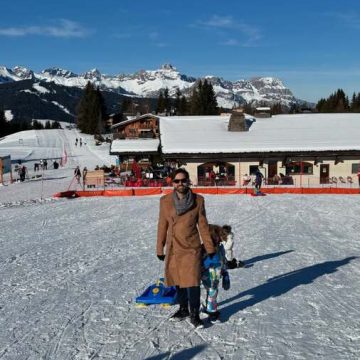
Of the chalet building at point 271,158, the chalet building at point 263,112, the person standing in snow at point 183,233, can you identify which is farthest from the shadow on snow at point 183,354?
the chalet building at point 263,112

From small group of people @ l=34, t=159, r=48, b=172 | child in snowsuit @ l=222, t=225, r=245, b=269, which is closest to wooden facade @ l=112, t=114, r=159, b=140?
small group of people @ l=34, t=159, r=48, b=172

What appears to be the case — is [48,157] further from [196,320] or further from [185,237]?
[185,237]

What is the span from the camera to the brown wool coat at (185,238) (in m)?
5.48

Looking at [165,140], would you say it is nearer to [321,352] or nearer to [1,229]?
[1,229]

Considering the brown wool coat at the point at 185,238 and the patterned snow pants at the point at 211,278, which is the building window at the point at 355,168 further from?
the brown wool coat at the point at 185,238

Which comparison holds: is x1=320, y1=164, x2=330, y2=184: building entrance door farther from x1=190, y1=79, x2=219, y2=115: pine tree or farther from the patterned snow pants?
x1=190, y1=79, x2=219, y2=115: pine tree

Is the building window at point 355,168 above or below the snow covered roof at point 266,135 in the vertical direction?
below

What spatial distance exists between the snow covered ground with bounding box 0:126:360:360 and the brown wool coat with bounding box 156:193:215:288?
86 cm

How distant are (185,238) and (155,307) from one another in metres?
1.97

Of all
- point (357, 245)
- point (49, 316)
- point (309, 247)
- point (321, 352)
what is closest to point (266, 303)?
point (321, 352)

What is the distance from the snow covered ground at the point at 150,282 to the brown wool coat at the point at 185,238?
33.9 inches

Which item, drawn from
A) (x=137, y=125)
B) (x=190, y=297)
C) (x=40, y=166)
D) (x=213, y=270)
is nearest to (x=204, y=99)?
(x=137, y=125)

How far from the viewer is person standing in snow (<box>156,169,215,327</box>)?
214 inches

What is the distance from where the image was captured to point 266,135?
3438cm
